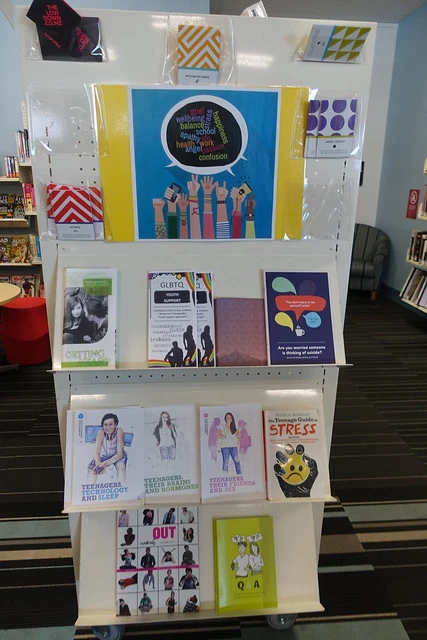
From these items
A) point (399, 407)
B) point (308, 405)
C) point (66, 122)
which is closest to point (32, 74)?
point (66, 122)

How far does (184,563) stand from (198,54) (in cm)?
152

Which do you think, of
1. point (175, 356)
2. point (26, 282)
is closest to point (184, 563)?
point (175, 356)

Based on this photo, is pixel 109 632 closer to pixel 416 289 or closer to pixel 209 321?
pixel 209 321

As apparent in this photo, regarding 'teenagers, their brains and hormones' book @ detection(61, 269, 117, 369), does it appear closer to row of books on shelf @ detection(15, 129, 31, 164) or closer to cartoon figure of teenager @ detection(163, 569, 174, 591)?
cartoon figure of teenager @ detection(163, 569, 174, 591)

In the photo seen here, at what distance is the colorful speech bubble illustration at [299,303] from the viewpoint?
133 cm

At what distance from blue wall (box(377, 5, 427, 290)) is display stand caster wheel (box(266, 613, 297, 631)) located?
473 cm

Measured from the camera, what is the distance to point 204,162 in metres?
1.24

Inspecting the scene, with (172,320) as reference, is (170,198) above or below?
above

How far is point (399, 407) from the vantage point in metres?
3.13

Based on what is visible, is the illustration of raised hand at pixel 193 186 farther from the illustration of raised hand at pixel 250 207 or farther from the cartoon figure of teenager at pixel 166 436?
the cartoon figure of teenager at pixel 166 436

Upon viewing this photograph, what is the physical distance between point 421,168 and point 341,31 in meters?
4.66

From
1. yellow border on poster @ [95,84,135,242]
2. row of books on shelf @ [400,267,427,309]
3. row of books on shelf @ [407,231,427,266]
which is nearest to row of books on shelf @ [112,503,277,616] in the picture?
yellow border on poster @ [95,84,135,242]

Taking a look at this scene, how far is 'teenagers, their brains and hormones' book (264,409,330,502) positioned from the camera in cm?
137

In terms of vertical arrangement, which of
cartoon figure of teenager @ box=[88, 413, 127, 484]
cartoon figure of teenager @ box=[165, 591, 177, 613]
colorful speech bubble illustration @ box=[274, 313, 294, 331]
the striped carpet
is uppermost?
colorful speech bubble illustration @ box=[274, 313, 294, 331]
